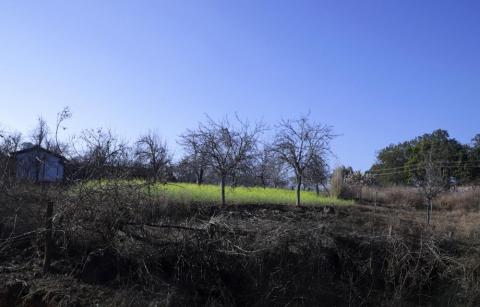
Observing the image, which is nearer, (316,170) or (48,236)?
(48,236)

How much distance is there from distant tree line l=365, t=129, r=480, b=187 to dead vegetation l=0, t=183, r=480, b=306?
161 feet

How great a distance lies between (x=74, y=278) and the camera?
10.1 m

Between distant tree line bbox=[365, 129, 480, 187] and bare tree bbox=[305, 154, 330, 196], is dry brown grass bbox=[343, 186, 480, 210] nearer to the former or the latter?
bare tree bbox=[305, 154, 330, 196]

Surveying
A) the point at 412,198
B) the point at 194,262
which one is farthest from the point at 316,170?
the point at 194,262

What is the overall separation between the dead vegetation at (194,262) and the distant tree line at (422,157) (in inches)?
1930

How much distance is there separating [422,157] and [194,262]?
5416cm

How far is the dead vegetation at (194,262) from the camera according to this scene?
9.86 meters

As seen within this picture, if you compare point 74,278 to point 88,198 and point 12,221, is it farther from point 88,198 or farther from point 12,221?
point 12,221

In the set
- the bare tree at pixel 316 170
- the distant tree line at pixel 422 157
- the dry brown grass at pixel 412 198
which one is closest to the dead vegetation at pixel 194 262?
the bare tree at pixel 316 170

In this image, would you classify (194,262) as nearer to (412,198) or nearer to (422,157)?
(412,198)

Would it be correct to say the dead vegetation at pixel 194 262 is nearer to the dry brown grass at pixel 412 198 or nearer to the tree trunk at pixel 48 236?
the tree trunk at pixel 48 236

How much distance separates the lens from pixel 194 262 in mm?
10469

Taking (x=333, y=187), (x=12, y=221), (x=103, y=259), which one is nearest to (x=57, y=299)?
(x=103, y=259)

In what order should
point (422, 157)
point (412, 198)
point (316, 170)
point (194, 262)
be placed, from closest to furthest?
point (194, 262)
point (316, 170)
point (412, 198)
point (422, 157)
